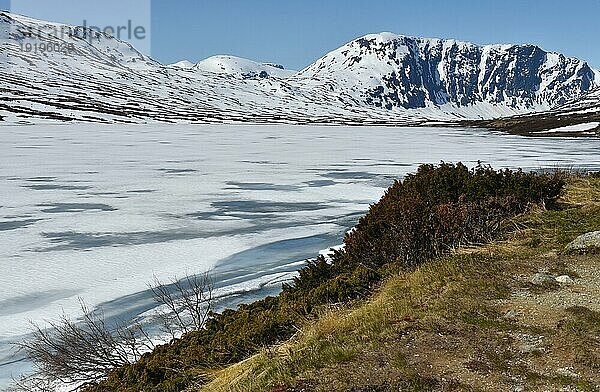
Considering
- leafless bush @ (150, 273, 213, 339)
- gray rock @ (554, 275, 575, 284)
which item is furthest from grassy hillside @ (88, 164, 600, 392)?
leafless bush @ (150, 273, 213, 339)

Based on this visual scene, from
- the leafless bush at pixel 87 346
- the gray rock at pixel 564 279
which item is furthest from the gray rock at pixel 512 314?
the leafless bush at pixel 87 346

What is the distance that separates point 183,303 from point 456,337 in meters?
5.59

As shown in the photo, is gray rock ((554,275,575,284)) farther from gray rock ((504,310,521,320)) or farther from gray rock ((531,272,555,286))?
gray rock ((504,310,521,320))

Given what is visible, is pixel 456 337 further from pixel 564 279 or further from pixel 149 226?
pixel 149 226

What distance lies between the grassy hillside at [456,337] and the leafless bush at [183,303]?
2.77 m

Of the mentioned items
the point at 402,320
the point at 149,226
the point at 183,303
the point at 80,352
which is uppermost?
the point at 402,320

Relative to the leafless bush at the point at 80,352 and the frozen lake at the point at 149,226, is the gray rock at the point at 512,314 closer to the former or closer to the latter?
the leafless bush at the point at 80,352

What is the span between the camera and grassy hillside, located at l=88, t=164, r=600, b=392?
528 centimetres

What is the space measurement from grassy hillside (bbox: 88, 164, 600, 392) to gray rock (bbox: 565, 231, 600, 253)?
333 mm

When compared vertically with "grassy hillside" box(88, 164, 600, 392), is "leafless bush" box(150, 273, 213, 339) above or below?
below

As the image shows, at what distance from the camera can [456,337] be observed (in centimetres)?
589

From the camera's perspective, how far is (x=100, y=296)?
1063 cm

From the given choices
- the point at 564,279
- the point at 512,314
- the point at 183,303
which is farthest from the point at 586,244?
the point at 183,303

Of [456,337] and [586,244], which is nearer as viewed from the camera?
[456,337]
